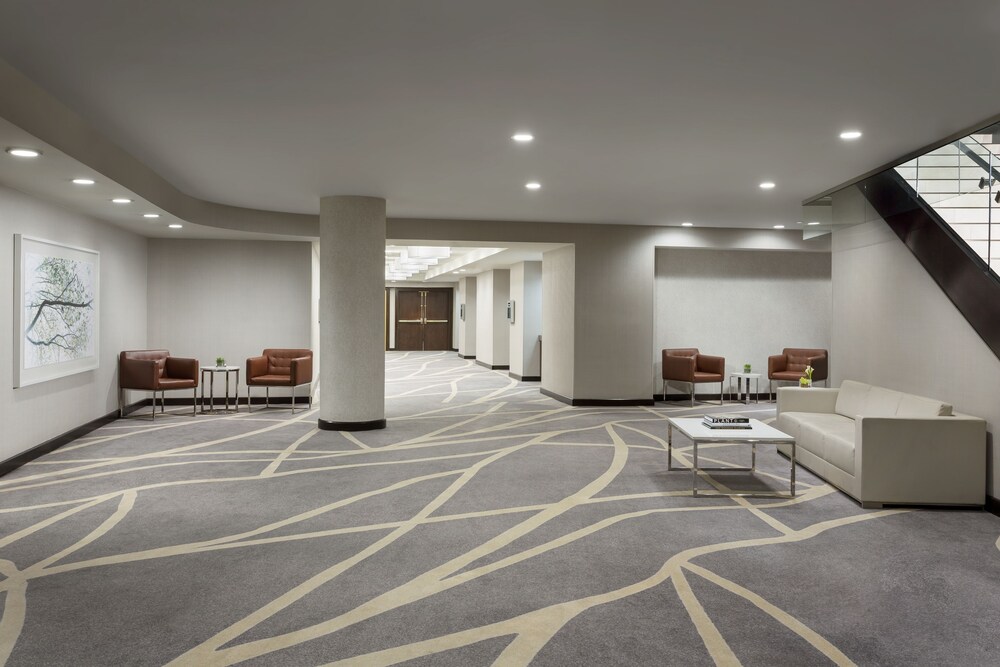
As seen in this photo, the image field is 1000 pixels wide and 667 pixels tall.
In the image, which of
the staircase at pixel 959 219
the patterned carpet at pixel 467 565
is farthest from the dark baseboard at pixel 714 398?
the staircase at pixel 959 219

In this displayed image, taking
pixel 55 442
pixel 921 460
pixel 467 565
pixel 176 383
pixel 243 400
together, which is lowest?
pixel 467 565

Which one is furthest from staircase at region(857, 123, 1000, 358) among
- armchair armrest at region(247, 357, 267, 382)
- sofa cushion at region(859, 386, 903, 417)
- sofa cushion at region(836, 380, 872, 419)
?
armchair armrest at region(247, 357, 267, 382)

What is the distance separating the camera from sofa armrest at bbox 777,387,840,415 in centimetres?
710

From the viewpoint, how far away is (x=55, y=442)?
6996mm

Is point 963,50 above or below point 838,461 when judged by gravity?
above

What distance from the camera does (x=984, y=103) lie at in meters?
4.47

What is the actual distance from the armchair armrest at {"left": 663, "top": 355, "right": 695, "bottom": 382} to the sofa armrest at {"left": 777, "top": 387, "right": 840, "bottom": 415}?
3.30 meters

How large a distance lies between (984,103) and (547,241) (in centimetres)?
638

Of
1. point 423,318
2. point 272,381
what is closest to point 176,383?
point 272,381

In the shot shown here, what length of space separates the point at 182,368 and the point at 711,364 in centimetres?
808

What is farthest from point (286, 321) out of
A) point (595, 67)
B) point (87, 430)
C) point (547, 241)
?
point (595, 67)

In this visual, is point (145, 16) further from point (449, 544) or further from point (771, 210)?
point (771, 210)

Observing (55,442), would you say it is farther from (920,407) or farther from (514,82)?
Answer: (920,407)

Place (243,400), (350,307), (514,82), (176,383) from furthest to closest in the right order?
1. (243,400)
2. (176,383)
3. (350,307)
4. (514,82)
